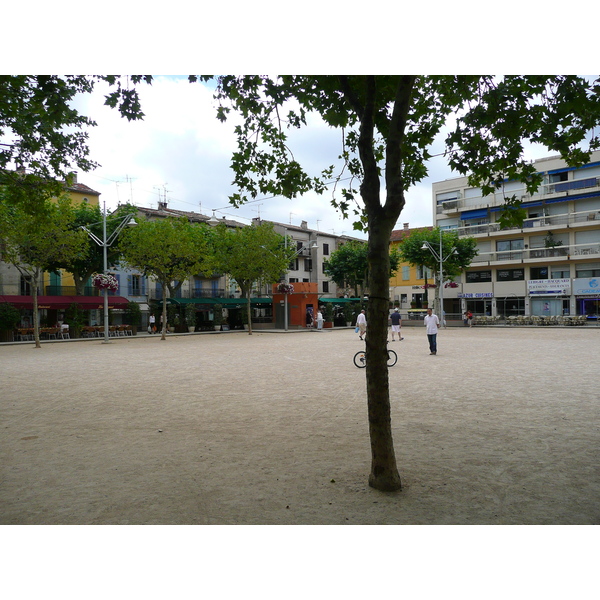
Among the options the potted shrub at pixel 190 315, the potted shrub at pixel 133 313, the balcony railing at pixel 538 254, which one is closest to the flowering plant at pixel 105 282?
the potted shrub at pixel 133 313

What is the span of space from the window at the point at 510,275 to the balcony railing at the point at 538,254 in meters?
1.14

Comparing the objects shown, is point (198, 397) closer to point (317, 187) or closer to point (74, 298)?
point (317, 187)

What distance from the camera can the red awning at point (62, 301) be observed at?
29.7 metres

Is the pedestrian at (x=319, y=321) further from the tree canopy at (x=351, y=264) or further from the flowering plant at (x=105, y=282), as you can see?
the flowering plant at (x=105, y=282)

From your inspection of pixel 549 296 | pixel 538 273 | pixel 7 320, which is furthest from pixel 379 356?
pixel 538 273

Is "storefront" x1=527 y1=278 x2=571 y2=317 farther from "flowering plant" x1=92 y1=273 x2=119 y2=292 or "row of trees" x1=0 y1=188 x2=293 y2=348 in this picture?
"flowering plant" x1=92 y1=273 x2=119 y2=292

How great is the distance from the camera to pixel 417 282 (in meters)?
56.9

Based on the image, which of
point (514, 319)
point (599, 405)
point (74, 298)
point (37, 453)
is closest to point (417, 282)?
point (514, 319)

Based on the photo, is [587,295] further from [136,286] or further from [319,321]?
[136,286]

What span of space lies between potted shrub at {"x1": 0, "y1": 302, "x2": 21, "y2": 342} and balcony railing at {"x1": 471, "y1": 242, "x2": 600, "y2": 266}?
134ft

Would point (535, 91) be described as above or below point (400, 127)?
above

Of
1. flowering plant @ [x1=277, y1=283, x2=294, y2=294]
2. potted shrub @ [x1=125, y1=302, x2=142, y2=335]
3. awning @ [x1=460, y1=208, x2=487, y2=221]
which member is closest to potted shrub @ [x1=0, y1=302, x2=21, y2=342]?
potted shrub @ [x1=125, y1=302, x2=142, y2=335]

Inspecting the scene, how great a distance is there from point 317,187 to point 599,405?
618 cm

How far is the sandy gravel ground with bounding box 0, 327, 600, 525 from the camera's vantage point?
434 centimetres
